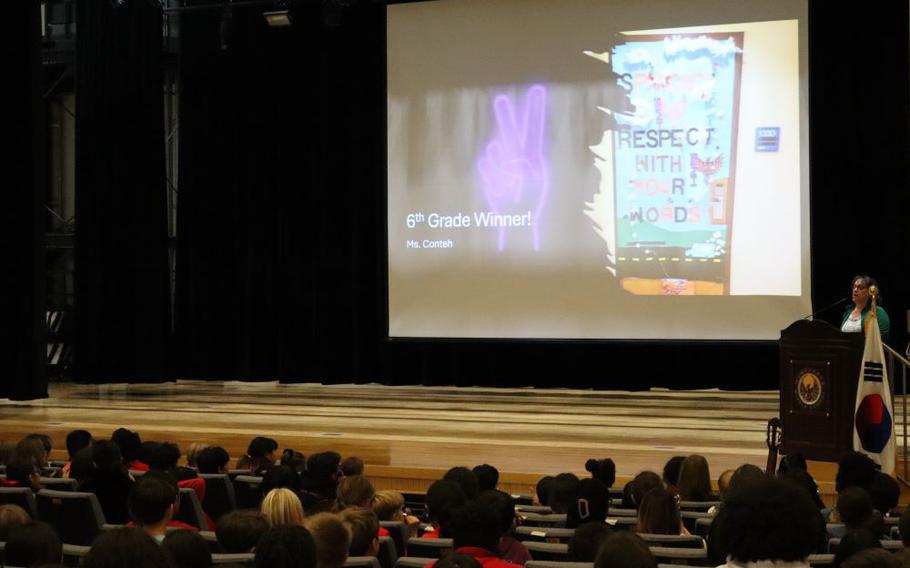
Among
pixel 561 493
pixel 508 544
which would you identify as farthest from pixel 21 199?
pixel 508 544

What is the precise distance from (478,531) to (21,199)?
9131 mm

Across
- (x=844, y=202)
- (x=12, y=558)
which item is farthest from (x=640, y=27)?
(x=12, y=558)

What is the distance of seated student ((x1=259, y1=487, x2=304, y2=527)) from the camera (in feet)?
11.0

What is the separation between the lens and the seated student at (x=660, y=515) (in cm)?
343

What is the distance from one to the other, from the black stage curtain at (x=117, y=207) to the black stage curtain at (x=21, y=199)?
793mm

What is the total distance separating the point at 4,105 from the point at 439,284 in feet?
15.3

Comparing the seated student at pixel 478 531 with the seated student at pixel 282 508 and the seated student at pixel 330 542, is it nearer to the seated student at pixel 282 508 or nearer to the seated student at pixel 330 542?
the seated student at pixel 330 542

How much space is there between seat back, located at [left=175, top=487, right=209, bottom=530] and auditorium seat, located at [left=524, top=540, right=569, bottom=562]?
158 centimetres

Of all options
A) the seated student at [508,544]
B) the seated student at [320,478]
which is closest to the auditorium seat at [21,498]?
the seated student at [320,478]

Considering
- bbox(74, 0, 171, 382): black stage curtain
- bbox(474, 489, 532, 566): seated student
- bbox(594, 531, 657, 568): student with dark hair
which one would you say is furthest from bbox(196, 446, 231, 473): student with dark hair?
bbox(74, 0, 171, 382): black stage curtain

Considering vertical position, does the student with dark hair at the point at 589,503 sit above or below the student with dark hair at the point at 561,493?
above

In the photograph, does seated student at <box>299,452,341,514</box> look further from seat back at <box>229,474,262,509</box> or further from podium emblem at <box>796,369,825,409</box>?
podium emblem at <box>796,369,825,409</box>

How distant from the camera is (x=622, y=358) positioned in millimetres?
10539

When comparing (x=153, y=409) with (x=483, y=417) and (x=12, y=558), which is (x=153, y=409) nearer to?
(x=483, y=417)
